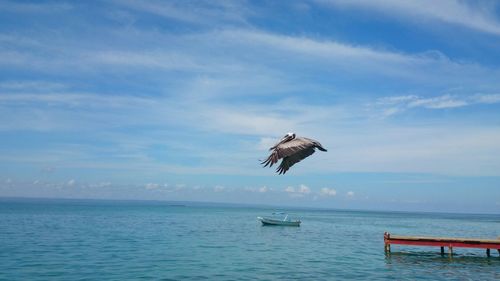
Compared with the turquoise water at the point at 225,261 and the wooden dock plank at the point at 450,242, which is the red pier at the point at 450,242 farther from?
the turquoise water at the point at 225,261

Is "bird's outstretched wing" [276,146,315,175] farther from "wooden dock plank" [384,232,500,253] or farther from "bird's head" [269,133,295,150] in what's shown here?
"wooden dock plank" [384,232,500,253]

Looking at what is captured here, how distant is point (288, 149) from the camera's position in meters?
8.28

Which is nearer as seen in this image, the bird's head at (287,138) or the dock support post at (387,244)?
the bird's head at (287,138)

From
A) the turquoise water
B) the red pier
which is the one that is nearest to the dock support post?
the turquoise water

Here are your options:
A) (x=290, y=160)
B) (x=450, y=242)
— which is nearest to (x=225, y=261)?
(x=450, y=242)

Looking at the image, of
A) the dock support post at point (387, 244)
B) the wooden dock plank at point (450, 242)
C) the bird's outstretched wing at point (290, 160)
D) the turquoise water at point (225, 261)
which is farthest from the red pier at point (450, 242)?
the bird's outstretched wing at point (290, 160)

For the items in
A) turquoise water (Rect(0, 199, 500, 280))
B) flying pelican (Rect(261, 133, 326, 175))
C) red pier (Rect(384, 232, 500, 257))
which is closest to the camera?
flying pelican (Rect(261, 133, 326, 175))

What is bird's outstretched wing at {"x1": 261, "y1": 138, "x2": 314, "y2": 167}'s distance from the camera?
8156 millimetres

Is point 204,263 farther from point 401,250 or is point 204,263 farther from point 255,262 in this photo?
point 401,250

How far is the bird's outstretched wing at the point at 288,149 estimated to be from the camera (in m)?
8.16

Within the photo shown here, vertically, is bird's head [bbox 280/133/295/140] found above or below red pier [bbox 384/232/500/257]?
above

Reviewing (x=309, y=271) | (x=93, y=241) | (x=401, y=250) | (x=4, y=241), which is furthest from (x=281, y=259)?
(x=4, y=241)

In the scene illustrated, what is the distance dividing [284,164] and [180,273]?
95.8 feet

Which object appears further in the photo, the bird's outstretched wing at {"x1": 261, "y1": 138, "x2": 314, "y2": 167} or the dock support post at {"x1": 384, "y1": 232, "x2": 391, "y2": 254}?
the dock support post at {"x1": 384, "y1": 232, "x2": 391, "y2": 254}
